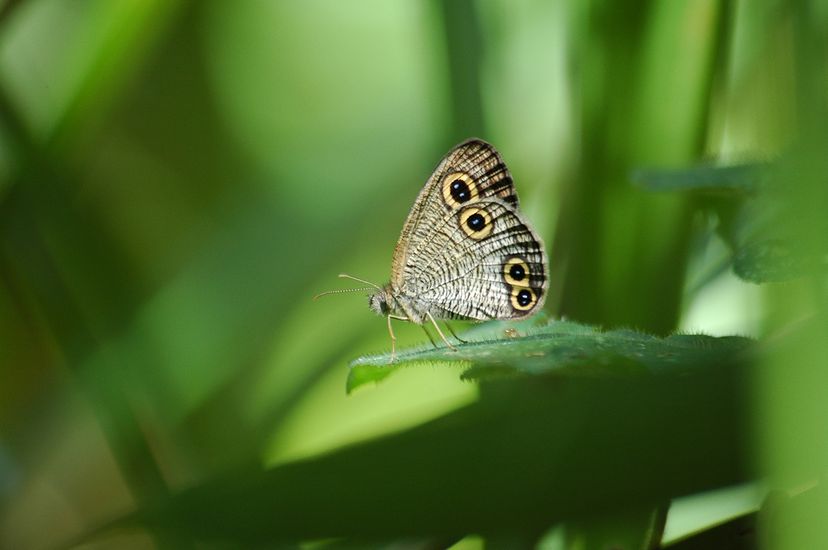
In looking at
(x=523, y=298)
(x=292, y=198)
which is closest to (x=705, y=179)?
(x=523, y=298)

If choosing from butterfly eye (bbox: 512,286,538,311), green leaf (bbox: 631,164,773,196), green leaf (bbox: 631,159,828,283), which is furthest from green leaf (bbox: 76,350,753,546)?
butterfly eye (bbox: 512,286,538,311)

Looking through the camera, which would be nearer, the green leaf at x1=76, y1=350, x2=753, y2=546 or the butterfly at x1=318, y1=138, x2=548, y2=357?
the green leaf at x1=76, y1=350, x2=753, y2=546

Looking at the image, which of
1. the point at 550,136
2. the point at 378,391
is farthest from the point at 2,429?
the point at 550,136

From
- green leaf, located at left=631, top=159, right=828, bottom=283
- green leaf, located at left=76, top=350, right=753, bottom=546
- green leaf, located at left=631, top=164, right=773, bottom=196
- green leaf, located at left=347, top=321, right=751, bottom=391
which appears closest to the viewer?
green leaf, located at left=76, top=350, right=753, bottom=546

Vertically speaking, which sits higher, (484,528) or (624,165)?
(624,165)

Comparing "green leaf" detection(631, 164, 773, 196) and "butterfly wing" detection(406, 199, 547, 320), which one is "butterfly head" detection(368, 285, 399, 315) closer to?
"butterfly wing" detection(406, 199, 547, 320)

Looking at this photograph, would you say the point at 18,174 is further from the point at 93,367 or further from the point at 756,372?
the point at 756,372

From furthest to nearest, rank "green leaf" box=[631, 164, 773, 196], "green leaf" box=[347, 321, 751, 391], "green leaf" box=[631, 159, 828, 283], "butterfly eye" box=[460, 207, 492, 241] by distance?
"butterfly eye" box=[460, 207, 492, 241], "green leaf" box=[631, 164, 773, 196], "green leaf" box=[631, 159, 828, 283], "green leaf" box=[347, 321, 751, 391]
